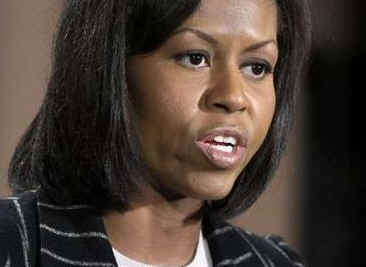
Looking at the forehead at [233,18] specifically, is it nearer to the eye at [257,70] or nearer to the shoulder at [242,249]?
the eye at [257,70]

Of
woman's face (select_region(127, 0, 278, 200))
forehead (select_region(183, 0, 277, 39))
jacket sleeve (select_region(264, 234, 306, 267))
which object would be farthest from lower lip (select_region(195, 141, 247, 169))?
jacket sleeve (select_region(264, 234, 306, 267))

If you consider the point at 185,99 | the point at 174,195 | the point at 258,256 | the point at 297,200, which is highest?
the point at 185,99

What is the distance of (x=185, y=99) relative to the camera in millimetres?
1189

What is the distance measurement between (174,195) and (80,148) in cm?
13

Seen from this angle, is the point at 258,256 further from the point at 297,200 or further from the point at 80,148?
the point at 297,200

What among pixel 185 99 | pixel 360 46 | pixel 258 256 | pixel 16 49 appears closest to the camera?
pixel 185 99

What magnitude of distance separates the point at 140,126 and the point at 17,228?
0.60 ft

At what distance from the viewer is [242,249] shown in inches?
55.4

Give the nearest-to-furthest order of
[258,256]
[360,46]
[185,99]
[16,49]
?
[185,99] < [258,256] < [16,49] < [360,46]

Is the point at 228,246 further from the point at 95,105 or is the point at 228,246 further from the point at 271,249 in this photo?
the point at 95,105

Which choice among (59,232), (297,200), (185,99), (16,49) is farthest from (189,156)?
(297,200)

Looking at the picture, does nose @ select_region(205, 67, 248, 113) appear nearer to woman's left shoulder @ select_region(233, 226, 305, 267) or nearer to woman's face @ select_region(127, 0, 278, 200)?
woman's face @ select_region(127, 0, 278, 200)

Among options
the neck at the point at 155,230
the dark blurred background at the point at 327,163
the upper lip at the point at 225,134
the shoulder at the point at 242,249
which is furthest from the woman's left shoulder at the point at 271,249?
the dark blurred background at the point at 327,163

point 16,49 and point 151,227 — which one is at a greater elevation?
point 16,49
